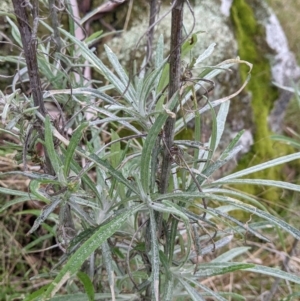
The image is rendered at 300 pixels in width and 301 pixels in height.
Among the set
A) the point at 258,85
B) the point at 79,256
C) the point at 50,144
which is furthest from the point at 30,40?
the point at 258,85

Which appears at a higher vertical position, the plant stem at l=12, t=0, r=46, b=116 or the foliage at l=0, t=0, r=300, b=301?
the plant stem at l=12, t=0, r=46, b=116

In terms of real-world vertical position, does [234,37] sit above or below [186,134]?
above

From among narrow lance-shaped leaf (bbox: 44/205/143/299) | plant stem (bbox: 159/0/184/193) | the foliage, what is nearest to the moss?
the foliage

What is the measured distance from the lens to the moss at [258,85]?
1660mm

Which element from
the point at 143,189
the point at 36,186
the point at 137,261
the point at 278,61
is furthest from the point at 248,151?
the point at 36,186

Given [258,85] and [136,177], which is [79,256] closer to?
[136,177]

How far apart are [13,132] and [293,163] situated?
1433mm

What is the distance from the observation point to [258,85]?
1.74m

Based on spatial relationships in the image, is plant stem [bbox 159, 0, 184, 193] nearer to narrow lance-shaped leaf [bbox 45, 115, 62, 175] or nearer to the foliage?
the foliage

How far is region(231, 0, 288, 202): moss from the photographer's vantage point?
166cm

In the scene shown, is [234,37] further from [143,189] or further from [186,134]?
[143,189]

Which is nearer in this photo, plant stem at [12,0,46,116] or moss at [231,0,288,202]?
plant stem at [12,0,46,116]

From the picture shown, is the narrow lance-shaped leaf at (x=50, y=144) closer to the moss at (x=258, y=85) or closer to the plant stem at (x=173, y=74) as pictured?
the plant stem at (x=173, y=74)

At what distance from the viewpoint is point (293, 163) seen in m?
1.83
